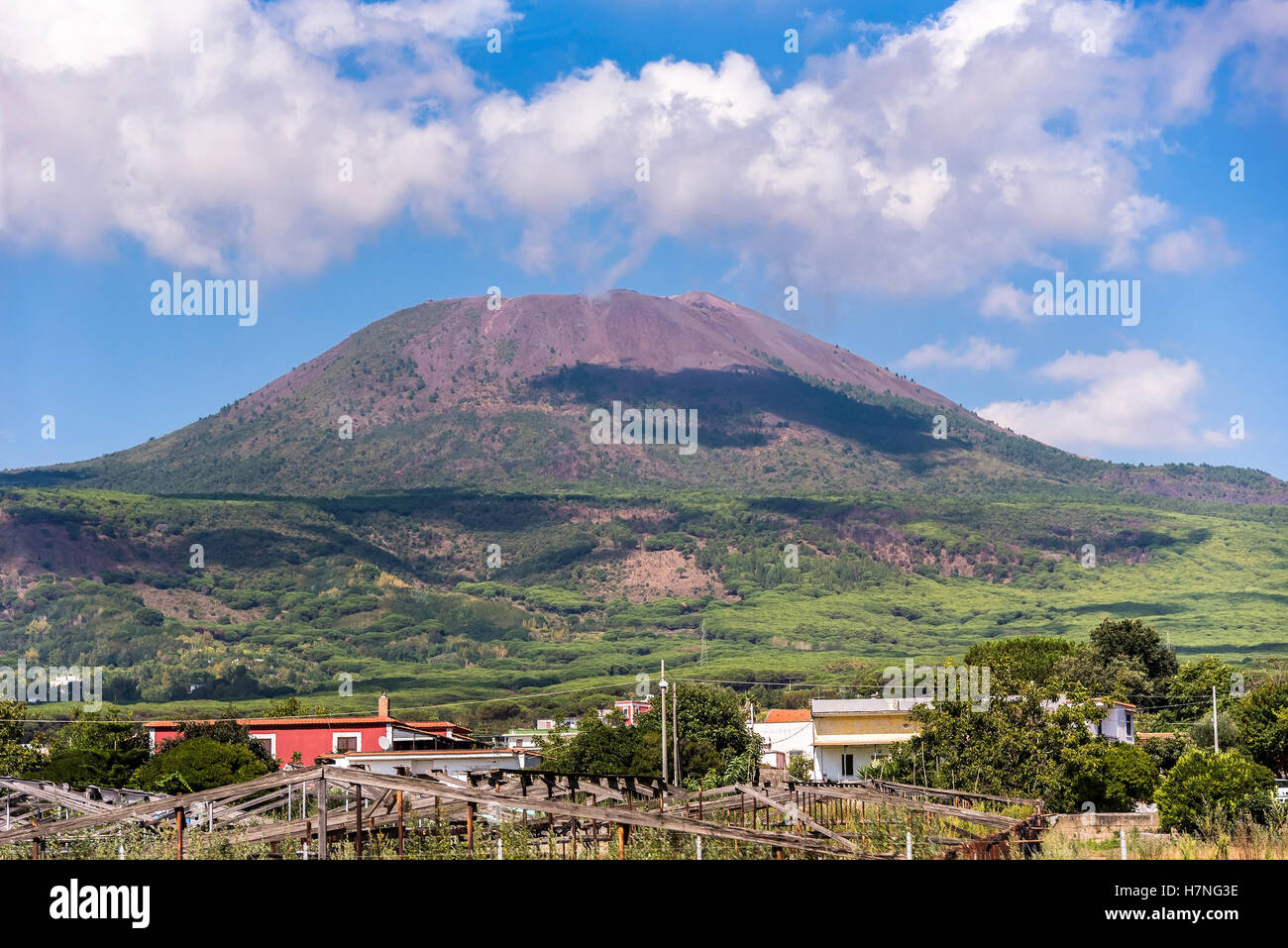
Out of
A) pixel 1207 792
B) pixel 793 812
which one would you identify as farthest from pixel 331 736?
pixel 793 812

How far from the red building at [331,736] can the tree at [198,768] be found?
35.0 feet

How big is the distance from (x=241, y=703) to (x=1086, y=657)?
315ft

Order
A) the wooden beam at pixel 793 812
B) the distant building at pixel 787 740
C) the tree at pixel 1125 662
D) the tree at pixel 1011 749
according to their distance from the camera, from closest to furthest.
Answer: the wooden beam at pixel 793 812
the tree at pixel 1011 749
the distant building at pixel 787 740
the tree at pixel 1125 662

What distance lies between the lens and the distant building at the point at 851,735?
198ft

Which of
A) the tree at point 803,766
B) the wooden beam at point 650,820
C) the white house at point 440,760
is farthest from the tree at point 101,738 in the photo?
the wooden beam at point 650,820

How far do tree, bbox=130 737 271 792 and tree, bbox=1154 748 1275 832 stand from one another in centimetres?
2343

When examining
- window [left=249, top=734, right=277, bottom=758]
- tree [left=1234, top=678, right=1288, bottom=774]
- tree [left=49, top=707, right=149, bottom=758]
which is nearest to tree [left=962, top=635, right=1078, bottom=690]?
tree [left=1234, top=678, right=1288, bottom=774]

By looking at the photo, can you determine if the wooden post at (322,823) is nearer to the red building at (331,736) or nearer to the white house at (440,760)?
the white house at (440,760)

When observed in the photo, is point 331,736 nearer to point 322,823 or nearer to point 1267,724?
point 1267,724

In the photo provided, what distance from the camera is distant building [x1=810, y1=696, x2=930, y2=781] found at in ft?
198

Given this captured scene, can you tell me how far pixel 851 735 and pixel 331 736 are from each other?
2227 centimetres
